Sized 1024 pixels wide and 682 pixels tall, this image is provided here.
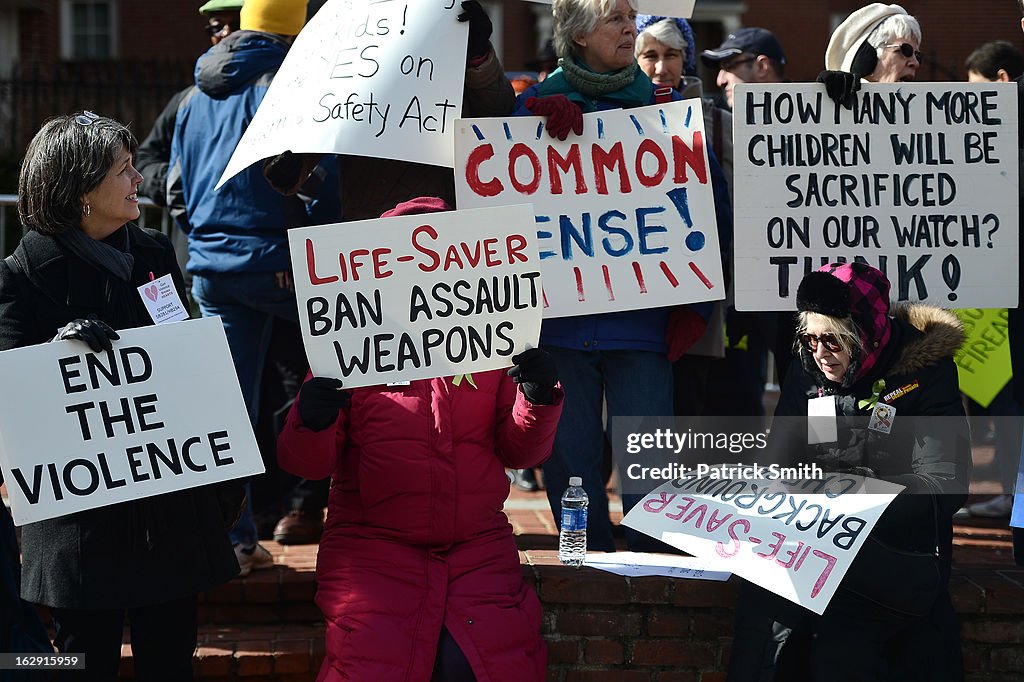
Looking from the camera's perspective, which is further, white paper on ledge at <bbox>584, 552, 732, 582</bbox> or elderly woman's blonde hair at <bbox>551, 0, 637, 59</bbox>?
elderly woman's blonde hair at <bbox>551, 0, 637, 59</bbox>

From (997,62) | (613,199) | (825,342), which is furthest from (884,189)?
(997,62)

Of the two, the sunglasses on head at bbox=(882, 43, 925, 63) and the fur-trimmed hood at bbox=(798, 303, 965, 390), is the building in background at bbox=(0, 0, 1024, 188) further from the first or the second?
the fur-trimmed hood at bbox=(798, 303, 965, 390)

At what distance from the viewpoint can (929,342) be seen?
397cm

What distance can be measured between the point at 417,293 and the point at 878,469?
1.57m

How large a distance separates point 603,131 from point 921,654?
2.02 meters

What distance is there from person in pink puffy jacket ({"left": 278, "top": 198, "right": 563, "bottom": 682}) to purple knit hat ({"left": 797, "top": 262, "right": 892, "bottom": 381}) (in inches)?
37.3

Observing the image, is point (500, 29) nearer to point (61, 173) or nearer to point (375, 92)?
point (375, 92)

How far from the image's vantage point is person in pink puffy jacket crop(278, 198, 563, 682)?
11.6ft

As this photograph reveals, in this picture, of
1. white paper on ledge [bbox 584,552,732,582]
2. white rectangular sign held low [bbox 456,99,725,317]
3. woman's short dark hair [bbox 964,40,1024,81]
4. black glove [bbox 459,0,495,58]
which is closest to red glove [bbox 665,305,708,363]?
white rectangular sign held low [bbox 456,99,725,317]

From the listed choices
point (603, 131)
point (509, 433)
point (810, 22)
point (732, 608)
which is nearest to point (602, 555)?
point (732, 608)

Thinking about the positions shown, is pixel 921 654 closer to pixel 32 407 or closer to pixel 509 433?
pixel 509 433

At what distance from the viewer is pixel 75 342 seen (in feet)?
10.6

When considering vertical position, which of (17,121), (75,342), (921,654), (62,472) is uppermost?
(17,121)

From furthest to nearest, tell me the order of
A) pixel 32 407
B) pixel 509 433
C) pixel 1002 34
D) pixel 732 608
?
1. pixel 1002 34
2. pixel 732 608
3. pixel 509 433
4. pixel 32 407
